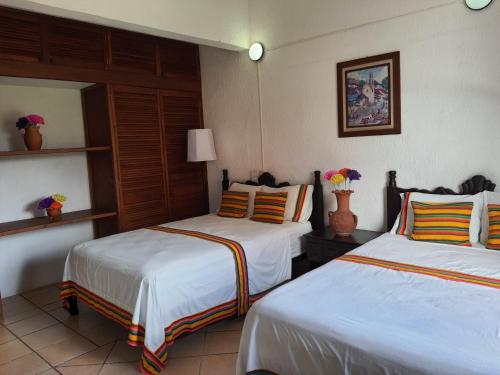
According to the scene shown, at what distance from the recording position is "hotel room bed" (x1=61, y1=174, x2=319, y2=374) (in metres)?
2.29

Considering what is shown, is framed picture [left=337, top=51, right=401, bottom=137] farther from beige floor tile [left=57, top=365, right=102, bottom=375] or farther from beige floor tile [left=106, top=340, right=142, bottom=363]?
beige floor tile [left=57, top=365, right=102, bottom=375]

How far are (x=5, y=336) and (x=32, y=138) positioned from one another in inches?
66.3

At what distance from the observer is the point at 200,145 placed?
169 inches

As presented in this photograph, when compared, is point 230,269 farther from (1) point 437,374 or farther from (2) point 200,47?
(2) point 200,47

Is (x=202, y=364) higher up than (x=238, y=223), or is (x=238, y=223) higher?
(x=238, y=223)

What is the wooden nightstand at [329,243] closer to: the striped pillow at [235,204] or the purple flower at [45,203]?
the striped pillow at [235,204]

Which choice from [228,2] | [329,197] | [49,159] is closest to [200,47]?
[228,2]

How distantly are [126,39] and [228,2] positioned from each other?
1.11 m

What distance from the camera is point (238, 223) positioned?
355 centimetres

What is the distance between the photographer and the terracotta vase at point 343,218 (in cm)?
316

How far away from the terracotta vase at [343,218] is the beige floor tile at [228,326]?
1.09 m

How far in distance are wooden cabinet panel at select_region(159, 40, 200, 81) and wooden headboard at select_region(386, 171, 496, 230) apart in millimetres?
2650

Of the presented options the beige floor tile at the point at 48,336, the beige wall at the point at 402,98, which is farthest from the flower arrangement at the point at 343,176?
the beige floor tile at the point at 48,336

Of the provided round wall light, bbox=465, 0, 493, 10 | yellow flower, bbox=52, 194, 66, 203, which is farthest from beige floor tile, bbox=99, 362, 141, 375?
round wall light, bbox=465, 0, 493, 10
